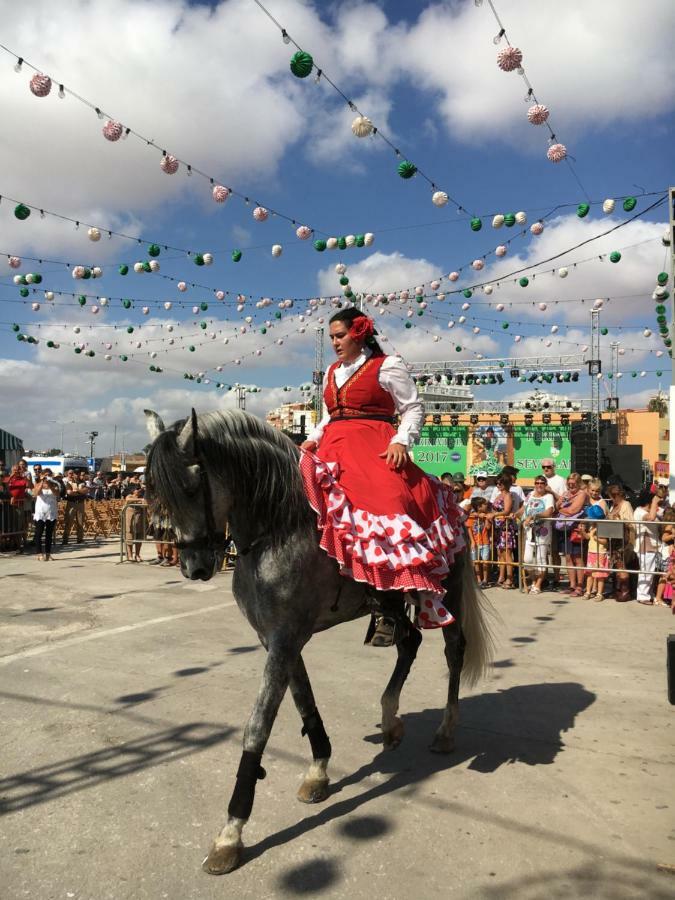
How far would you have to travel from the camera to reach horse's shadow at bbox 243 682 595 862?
11.8ft

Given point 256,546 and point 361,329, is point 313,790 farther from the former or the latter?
point 361,329

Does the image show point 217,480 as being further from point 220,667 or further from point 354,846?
point 220,667

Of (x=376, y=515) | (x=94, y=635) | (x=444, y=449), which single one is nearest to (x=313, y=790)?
(x=376, y=515)

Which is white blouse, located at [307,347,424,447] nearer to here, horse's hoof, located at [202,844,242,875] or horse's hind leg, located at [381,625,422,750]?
horse's hind leg, located at [381,625,422,750]

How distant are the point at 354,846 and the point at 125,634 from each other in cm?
493

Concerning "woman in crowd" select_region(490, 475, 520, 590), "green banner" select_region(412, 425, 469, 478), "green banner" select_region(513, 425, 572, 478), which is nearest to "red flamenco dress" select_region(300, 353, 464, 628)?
"woman in crowd" select_region(490, 475, 520, 590)

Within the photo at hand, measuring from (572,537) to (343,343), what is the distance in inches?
315

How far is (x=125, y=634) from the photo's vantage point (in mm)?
7438

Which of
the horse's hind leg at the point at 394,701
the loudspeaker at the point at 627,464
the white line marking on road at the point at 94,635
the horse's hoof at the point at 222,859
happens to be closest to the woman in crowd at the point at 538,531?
the white line marking on road at the point at 94,635

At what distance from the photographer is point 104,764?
159 inches

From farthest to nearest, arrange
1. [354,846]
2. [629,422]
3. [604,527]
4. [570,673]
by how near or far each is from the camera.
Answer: [629,422] → [604,527] → [570,673] → [354,846]

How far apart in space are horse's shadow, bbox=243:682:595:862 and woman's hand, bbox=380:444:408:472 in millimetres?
1833

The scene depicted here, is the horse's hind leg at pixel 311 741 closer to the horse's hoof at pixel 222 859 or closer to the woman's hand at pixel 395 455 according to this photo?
the horse's hoof at pixel 222 859

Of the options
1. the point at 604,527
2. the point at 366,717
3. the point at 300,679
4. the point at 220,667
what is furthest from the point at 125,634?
the point at 604,527
